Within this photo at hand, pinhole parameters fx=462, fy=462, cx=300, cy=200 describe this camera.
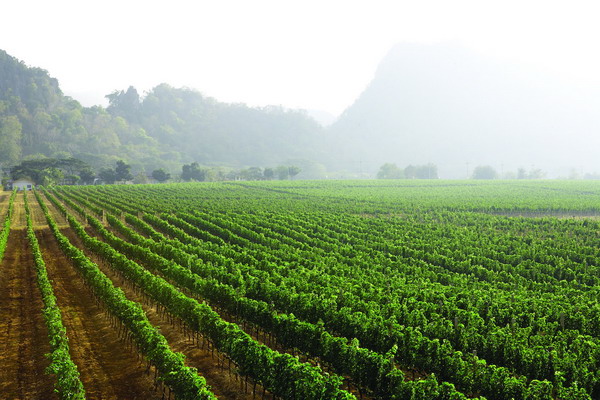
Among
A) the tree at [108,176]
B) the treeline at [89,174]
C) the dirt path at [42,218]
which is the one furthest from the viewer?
the tree at [108,176]

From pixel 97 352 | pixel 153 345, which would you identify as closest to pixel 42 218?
pixel 97 352

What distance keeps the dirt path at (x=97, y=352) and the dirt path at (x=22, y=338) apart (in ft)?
3.15

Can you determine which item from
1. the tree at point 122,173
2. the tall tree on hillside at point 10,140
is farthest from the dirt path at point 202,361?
the tall tree on hillside at point 10,140

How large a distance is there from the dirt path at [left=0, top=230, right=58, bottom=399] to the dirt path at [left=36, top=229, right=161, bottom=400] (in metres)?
0.96

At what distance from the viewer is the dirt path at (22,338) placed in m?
13.8

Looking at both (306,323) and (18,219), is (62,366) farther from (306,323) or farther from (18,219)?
(18,219)

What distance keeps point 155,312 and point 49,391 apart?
24.3ft

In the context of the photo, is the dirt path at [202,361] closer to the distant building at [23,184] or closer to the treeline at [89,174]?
the distant building at [23,184]

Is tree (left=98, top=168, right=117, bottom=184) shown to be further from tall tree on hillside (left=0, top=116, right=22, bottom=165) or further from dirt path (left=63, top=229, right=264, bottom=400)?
dirt path (left=63, top=229, right=264, bottom=400)

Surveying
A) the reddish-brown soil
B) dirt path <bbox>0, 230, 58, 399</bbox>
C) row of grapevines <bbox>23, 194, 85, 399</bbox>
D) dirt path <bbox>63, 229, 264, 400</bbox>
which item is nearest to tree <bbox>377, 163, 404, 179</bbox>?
the reddish-brown soil

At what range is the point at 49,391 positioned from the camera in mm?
13641

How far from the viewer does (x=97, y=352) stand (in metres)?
16.3

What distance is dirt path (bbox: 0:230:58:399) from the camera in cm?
1382

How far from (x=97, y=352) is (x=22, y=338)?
10.7 ft
